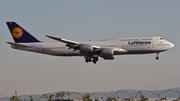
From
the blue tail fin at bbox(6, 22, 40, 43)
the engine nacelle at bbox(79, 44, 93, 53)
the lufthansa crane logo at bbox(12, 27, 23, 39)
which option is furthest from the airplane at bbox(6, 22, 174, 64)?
the lufthansa crane logo at bbox(12, 27, 23, 39)

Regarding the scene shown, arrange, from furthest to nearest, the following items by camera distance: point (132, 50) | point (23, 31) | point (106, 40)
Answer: point (23, 31), point (106, 40), point (132, 50)

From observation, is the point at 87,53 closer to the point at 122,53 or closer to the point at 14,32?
the point at 122,53

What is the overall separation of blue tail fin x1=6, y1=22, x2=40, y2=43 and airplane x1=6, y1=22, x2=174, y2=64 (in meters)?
1.54

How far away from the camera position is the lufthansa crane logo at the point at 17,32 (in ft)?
323

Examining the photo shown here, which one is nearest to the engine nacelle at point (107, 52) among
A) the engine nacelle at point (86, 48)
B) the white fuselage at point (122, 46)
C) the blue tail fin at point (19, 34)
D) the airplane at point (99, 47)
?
the airplane at point (99, 47)

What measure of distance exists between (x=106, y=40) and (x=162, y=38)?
34.8ft

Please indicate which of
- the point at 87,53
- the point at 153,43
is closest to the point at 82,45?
the point at 87,53

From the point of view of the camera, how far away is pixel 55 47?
298ft

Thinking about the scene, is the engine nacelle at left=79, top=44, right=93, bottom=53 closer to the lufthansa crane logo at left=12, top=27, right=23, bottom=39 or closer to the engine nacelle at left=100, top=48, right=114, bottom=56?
the engine nacelle at left=100, top=48, right=114, bottom=56

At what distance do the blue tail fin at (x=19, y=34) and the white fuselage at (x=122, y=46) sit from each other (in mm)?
3933

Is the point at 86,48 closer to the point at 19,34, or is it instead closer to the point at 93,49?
the point at 93,49

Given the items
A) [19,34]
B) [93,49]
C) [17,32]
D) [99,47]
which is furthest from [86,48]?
[17,32]

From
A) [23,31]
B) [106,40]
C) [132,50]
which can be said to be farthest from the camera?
[23,31]

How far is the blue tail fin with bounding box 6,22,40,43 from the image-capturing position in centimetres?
9619
